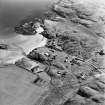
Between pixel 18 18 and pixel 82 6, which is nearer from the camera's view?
pixel 18 18

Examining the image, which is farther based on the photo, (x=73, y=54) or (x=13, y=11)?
(x=13, y=11)

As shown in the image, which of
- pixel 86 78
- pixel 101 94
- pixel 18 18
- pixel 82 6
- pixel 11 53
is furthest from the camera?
pixel 82 6

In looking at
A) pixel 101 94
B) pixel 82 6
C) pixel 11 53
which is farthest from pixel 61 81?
pixel 82 6

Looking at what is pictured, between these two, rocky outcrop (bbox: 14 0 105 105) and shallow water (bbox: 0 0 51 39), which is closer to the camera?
rocky outcrop (bbox: 14 0 105 105)

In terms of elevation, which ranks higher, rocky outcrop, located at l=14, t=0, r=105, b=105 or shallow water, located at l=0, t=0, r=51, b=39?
shallow water, located at l=0, t=0, r=51, b=39

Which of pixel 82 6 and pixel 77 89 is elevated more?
pixel 82 6

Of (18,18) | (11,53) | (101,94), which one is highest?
(18,18)

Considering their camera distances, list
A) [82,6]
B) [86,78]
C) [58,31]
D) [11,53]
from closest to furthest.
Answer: [86,78]
[11,53]
[58,31]
[82,6]

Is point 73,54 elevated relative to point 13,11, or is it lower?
lower

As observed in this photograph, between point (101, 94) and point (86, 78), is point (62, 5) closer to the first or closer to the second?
point (86, 78)

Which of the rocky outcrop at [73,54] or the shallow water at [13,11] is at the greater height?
the shallow water at [13,11]

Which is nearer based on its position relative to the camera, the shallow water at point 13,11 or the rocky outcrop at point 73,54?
the rocky outcrop at point 73,54
